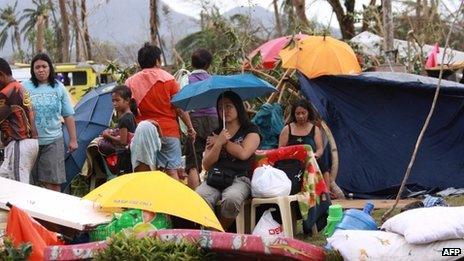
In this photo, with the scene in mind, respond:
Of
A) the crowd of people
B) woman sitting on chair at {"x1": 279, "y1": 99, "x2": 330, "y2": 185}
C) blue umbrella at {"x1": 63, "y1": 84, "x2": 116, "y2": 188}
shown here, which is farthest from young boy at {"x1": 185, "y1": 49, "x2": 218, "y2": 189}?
blue umbrella at {"x1": 63, "y1": 84, "x2": 116, "y2": 188}

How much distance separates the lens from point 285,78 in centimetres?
1055

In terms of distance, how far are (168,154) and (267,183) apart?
159 centimetres

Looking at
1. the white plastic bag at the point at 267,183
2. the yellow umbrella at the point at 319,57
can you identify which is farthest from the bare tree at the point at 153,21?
the white plastic bag at the point at 267,183

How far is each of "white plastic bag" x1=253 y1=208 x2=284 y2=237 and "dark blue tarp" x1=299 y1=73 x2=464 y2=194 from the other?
10.6 feet

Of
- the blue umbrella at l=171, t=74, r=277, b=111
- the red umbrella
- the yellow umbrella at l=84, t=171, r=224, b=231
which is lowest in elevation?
the yellow umbrella at l=84, t=171, r=224, b=231

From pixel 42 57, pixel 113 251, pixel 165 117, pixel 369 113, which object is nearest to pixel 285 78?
pixel 369 113

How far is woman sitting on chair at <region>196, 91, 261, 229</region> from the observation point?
6.85 m

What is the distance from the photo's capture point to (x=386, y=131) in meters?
10.3

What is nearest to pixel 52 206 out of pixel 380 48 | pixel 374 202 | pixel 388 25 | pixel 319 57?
pixel 374 202

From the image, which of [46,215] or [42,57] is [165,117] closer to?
[42,57]

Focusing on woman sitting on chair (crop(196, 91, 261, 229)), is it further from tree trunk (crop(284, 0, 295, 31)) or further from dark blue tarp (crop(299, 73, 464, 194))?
tree trunk (crop(284, 0, 295, 31))

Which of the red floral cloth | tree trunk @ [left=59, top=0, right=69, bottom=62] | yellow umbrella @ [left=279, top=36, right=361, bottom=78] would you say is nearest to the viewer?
the red floral cloth

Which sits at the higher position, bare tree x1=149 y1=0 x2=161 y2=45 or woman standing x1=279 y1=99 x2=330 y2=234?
bare tree x1=149 y1=0 x2=161 y2=45

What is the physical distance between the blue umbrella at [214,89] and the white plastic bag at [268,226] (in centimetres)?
110
